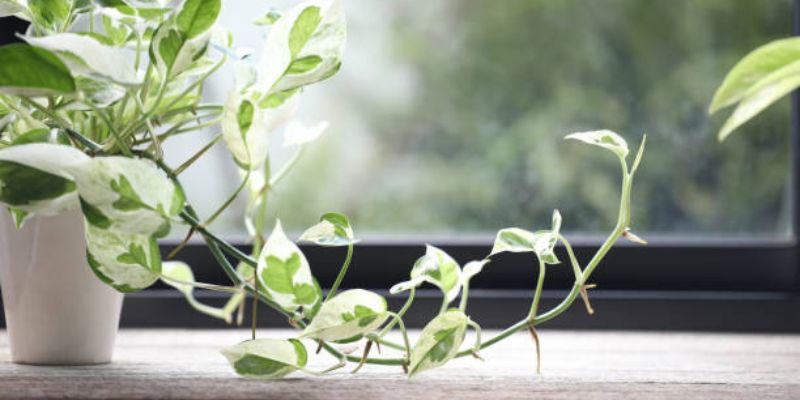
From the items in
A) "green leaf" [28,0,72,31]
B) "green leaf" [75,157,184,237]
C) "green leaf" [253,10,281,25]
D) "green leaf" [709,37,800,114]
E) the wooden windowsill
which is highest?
"green leaf" [253,10,281,25]

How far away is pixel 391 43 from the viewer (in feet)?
3.43

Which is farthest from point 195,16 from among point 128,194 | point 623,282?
point 623,282

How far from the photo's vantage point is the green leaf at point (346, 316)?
485 mm

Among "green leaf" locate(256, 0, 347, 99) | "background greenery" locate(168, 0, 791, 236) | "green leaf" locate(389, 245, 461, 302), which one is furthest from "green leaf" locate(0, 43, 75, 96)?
"background greenery" locate(168, 0, 791, 236)

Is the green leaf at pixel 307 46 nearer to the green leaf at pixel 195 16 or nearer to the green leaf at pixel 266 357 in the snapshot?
the green leaf at pixel 195 16

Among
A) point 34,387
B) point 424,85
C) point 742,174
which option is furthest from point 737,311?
point 34,387

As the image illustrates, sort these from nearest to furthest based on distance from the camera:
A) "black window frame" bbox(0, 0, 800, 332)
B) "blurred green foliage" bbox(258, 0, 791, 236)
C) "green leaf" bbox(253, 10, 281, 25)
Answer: "green leaf" bbox(253, 10, 281, 25) → "black window frame" bbox(0, 0, 800, 332) → "blurred green foliage" bbox(258, 0, 791, 236)

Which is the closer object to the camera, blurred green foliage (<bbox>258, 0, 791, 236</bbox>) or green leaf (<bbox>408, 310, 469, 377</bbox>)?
green leaf (<bbox>408, 310, 469, 377</bbox>)

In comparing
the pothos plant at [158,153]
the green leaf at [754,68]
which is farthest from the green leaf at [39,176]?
the green leaf at [754,68]

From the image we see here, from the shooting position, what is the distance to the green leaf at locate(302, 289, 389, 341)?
485 mm

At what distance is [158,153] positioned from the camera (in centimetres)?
52

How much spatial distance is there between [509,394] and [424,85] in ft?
1.96

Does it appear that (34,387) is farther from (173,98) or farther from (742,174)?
(742,174)

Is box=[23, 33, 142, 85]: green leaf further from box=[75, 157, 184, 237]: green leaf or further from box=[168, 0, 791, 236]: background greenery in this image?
box=[168, 0, 791, 236]: background greenery
